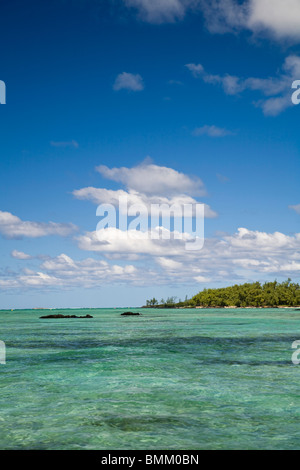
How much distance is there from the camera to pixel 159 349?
36.2 metres

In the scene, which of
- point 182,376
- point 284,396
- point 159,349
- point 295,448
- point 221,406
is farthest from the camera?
point 159,349

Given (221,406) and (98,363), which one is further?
(98,363)

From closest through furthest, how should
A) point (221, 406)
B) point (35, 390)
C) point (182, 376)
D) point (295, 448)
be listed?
1. point (295, 448)
2. point (221, 406)
3. point (35, 390)
4. point (182, 376)

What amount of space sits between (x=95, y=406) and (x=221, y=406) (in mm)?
4975
